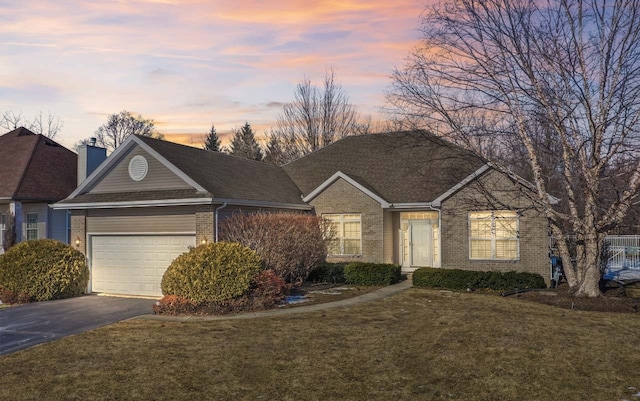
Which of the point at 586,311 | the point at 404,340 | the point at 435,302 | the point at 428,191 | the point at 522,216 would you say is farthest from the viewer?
the point at 428,191

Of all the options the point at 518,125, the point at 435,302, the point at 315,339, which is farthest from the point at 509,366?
the point at 518,125

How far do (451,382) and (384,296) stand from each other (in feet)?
27.3

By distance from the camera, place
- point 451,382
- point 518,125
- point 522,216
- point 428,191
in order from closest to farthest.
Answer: point 451,382 → point 518,125 → point 522,216 → point 428,191

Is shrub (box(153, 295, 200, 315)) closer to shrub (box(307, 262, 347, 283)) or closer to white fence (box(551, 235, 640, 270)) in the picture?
shrub (box(307, 262, 347, 283))

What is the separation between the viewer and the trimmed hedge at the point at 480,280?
58.7ft

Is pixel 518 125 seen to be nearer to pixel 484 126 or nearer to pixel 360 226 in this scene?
pixel 484 126

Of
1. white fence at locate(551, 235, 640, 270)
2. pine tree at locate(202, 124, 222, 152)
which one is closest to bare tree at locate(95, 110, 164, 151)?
pine tree at locate(202, 124, 222, 152)

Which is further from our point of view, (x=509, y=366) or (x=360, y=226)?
(x=360, y=226)

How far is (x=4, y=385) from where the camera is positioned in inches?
331

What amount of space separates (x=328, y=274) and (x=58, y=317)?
959cm

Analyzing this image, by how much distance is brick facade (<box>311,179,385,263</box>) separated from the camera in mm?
21953

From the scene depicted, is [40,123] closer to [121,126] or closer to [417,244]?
[121,126]

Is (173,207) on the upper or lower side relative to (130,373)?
upper

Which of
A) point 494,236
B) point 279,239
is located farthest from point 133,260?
point 494,236
